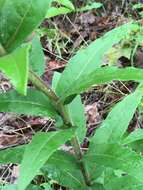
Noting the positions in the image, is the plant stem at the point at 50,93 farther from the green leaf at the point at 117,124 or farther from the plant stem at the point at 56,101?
the green leaf at the point at 117,124

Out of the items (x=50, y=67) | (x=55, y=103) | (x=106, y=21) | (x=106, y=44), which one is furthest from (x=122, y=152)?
(x=106, y=21)

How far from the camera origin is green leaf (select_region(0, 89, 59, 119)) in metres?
1.45

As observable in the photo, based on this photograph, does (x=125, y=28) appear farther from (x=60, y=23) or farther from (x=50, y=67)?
(x=60, y=23)

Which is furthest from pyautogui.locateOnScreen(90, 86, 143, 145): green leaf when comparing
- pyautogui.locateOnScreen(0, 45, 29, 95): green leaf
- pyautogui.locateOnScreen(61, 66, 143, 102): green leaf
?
pyautogui.locateOnScreen(0, 45, 29, 95): green leaf

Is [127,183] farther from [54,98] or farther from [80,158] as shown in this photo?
[54,98]

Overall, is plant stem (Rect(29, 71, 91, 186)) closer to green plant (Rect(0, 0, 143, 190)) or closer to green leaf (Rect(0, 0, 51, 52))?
green plant (Rect(0, 0, 143, 190))

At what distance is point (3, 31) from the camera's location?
130 centimetres

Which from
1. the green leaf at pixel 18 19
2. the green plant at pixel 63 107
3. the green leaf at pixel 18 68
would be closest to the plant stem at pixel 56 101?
the green plant at pixel 63 107

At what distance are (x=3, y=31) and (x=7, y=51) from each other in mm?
56

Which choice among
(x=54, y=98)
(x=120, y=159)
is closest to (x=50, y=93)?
(x=54, y=98)

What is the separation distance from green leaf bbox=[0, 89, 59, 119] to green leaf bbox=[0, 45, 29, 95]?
382mm

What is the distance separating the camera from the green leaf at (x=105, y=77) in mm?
1271

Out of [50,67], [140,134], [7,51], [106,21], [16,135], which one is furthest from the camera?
[106,21]

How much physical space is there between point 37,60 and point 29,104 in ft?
0.53
